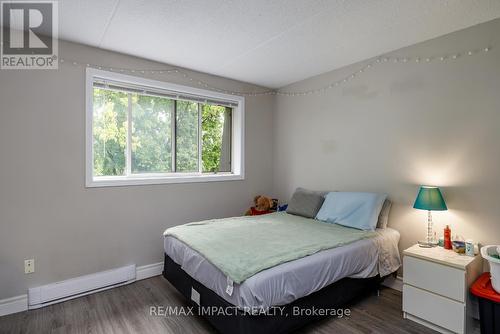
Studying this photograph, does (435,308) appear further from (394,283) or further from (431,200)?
(431,200)

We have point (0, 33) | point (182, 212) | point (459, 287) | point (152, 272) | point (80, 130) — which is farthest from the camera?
point (182, 212)

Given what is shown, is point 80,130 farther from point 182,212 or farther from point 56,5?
point 182,212

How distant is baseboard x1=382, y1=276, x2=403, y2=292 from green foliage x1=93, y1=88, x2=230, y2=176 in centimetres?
245

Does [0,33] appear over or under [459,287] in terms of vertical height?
over

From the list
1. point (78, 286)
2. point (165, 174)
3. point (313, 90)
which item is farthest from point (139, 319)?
point (313, 90)

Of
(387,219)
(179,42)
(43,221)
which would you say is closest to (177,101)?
(179,42)

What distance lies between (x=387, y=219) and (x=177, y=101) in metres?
2.79

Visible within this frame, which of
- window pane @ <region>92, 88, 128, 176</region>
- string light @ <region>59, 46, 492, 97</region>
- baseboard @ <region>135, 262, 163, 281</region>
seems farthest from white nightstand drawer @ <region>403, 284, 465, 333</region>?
window pane @ <region>92, 88, 128, 176</region>

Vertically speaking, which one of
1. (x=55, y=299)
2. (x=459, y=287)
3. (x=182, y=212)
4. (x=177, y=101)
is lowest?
(x=55, y=299)

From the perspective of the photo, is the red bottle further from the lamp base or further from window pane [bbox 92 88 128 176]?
window pane [bbox 92 88 128 176]

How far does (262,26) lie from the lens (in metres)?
2.26

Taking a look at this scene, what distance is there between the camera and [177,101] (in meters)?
3.35

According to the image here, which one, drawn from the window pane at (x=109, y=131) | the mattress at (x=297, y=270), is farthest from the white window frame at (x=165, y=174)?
the mattress at (x=297, y=270)

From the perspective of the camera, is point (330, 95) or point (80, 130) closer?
point (80, 130)
